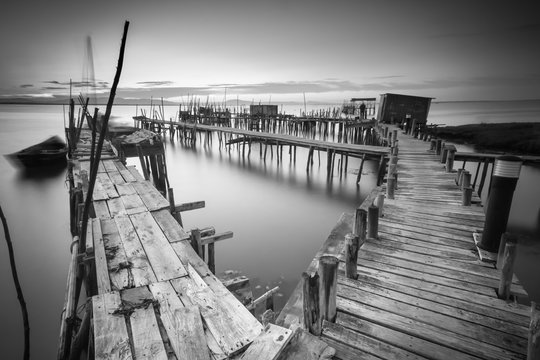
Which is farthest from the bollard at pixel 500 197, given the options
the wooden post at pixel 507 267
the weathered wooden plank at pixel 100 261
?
the weathered wooden plank at pixel 100 261

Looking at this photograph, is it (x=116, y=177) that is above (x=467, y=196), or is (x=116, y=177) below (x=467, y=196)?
below

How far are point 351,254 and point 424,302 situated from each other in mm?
1007

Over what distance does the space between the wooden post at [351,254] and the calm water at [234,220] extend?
3371 millimetres

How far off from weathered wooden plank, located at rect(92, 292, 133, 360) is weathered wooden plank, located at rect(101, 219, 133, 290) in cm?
35

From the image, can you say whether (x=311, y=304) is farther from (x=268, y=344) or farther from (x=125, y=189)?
(x=125, y=189)

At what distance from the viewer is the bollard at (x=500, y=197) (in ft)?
12.6

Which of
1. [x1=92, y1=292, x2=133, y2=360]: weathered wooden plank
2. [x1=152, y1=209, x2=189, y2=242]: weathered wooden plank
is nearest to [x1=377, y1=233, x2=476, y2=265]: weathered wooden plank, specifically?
[x1=152, y1=209, x2=189, y2=242]: weathered wooden plank

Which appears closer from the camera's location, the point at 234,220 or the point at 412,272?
the point at 412,272

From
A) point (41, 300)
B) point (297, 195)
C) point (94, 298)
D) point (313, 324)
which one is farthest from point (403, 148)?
point (41, 300)

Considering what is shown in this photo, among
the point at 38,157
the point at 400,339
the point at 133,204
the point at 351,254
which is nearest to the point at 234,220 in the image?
the point at 133,204

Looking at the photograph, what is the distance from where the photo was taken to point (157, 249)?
13.5 feet

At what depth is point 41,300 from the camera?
687cm

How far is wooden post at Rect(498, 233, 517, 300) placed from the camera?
312 centimetres

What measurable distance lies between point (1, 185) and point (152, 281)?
60.7 feet
